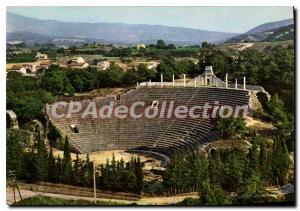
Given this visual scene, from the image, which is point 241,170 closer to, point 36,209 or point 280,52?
point 280,52

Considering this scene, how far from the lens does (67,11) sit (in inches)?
554

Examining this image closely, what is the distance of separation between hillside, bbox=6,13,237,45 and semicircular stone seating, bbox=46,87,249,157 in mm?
1119

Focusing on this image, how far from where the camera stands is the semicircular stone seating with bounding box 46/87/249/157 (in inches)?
579

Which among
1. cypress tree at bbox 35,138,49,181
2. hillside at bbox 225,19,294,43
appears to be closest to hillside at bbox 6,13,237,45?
hillside at bbox 225,19,294,43

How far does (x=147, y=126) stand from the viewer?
15.0 meters

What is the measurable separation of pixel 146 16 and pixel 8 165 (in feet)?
13.4

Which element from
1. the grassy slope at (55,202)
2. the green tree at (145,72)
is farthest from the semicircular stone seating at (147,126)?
the grassy slope at (55,202)

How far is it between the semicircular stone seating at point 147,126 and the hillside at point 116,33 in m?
1.12

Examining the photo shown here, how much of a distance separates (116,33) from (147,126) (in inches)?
82.7

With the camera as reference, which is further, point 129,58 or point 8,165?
point 129,58

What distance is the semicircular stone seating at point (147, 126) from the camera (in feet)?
48.3

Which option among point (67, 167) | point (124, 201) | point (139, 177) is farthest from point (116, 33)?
point (124, 201)

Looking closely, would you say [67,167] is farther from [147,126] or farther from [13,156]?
[147,126]

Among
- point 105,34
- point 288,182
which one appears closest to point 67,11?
point 105,34
